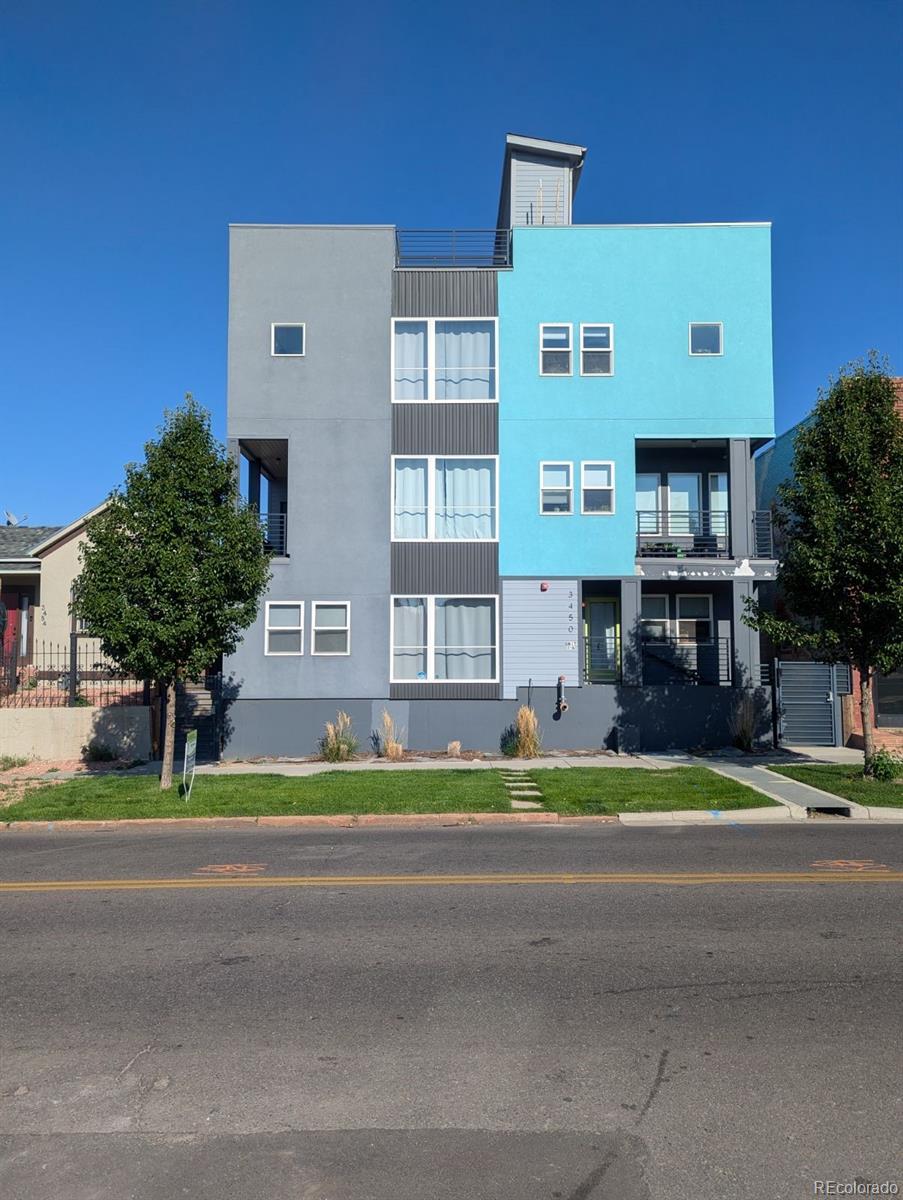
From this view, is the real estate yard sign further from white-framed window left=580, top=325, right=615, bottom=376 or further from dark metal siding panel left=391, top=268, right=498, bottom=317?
white-framed window left=580, top=325, right=615, bottom=376

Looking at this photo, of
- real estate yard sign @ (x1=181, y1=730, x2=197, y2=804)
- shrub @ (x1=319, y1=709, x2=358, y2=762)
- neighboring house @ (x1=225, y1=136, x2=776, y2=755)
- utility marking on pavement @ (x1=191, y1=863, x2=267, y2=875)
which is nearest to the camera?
utility marking on pavement @ (x1=191, y1=863, x2=267, y2=875)

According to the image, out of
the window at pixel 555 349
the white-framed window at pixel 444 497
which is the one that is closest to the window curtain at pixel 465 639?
the white-framed window at pixel 444 497

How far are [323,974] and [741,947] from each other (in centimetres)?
308

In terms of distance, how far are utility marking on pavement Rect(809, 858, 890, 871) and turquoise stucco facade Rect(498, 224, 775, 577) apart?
12405 millimetres

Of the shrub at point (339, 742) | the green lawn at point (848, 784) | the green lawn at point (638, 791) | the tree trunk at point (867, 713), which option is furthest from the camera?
the shrub at point (339, 742)

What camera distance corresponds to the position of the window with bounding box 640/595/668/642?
24.8 meters

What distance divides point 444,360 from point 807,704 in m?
11.7

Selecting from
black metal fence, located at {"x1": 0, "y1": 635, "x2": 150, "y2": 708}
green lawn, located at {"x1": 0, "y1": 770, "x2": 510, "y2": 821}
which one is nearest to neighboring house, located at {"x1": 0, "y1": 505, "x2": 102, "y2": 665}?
black metal fence, located at {"x1": 0, "y1": 635, "x2": 150, "y2": 708}

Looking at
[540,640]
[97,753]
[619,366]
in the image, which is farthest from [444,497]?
[97,753]

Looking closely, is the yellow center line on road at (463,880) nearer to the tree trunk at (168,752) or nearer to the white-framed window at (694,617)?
the tree trunk at (168,752)

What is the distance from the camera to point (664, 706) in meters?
22.3

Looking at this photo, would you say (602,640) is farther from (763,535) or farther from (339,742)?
(339,742)

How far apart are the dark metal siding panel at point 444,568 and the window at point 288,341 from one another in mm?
5159

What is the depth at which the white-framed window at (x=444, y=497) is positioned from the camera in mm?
22828
